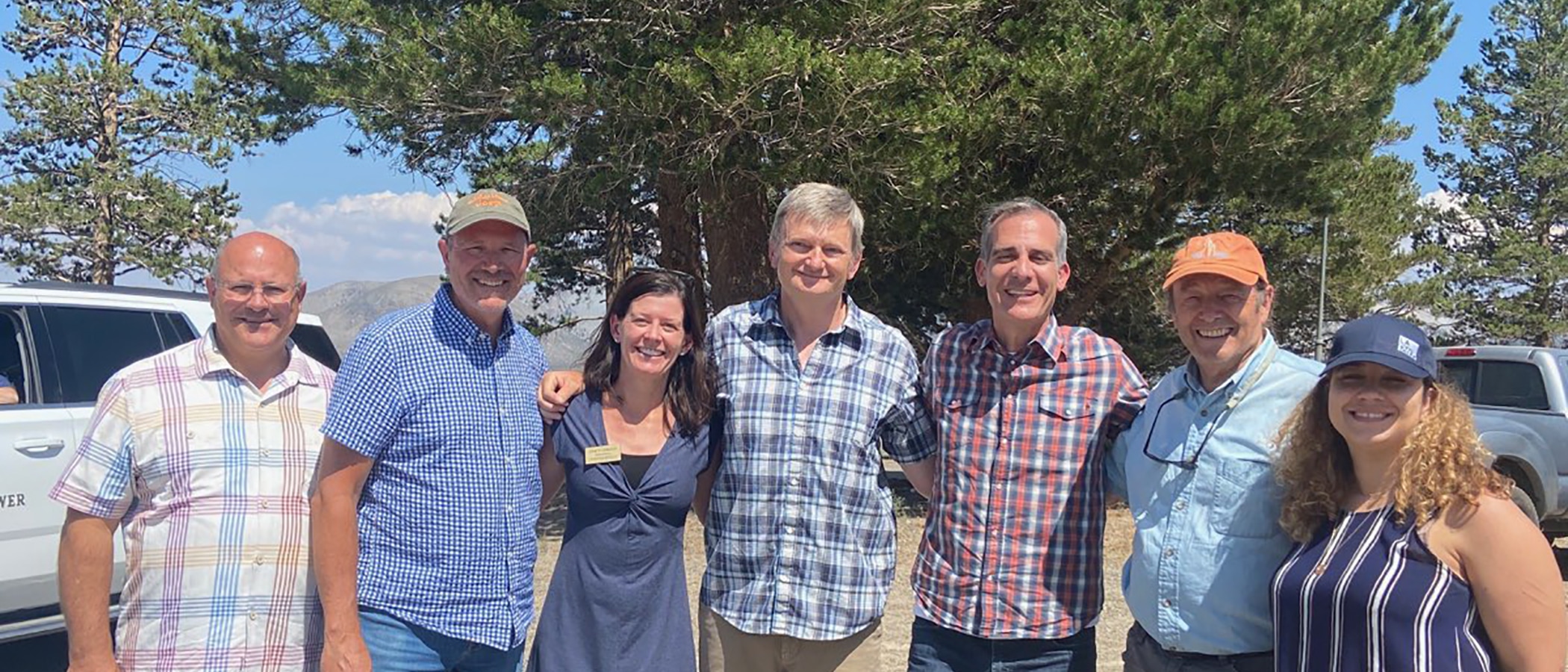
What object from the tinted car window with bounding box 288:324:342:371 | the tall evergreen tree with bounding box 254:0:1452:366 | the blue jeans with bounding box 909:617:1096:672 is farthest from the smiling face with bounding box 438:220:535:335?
the tall evergreen tree with bounding box 254:0:1452:366

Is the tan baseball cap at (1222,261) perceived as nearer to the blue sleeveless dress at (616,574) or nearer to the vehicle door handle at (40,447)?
the blue sleeveless dress at (616,574)

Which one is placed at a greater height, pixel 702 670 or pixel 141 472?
pixel 141 472

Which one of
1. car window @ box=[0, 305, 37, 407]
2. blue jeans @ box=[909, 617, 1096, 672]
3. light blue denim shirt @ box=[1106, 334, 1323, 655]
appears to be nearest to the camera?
light blue denim shirt @ box=[1106, 334, 1323, 655]

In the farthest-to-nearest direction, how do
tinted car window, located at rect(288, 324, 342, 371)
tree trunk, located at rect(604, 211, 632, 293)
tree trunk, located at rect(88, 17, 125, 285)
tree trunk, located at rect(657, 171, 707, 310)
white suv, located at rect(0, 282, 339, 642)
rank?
tree trunk, located at rect(88, 17, 125, 285) → tree trunk, located at rect(604, 211, 632, 293) → tree trunk, located at rect(657, 171, 707, 310) → tinted car window, located at rect(288, 324, 342, 371) → white suv, located at rect(0, 282, 339, 642)

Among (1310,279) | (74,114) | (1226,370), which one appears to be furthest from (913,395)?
(74,114)

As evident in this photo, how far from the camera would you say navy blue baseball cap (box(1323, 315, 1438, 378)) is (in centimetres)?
236

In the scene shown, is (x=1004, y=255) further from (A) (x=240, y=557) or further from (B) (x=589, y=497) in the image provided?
(A) (x=240, y=557)

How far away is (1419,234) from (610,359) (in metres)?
42.3

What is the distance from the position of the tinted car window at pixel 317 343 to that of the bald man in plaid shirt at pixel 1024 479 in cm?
438

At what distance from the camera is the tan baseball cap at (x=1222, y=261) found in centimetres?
273

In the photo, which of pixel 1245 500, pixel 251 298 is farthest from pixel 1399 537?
pixel 251 298

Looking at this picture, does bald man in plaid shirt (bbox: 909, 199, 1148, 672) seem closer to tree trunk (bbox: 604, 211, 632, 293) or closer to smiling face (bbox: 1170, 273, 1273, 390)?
smiling face (bbox: 1170, 273, 1273, 390)

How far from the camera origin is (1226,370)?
9.12 feet

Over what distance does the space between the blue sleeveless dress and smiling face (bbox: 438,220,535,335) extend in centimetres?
40
